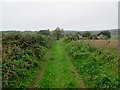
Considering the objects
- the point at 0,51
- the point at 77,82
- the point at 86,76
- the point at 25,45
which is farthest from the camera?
the point at 25,45

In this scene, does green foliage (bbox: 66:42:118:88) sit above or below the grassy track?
above

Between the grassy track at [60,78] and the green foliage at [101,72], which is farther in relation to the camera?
the grassy track at [60,78]

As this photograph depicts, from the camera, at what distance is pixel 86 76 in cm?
1527

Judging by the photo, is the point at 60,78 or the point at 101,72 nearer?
the point at 101,72

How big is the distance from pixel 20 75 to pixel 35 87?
6.69 feet

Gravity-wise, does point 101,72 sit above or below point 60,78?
above

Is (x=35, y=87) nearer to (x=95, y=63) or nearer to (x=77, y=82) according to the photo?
(x=77, y=82)

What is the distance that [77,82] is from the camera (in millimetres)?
14336

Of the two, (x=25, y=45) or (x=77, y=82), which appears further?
(x=25, y=45)

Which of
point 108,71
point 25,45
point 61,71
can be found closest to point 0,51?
point 61,71

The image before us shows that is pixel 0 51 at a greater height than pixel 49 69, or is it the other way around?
pixel 0 51

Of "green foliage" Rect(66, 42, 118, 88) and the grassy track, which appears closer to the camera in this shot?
"green foliage" Rect(66, 42, 118, 88)

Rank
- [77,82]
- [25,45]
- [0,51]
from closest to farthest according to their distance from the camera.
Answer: [77,82] → [0,51] → [25,45]

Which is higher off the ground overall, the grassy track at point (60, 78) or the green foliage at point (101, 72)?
the green foliage at point (101, 72)
